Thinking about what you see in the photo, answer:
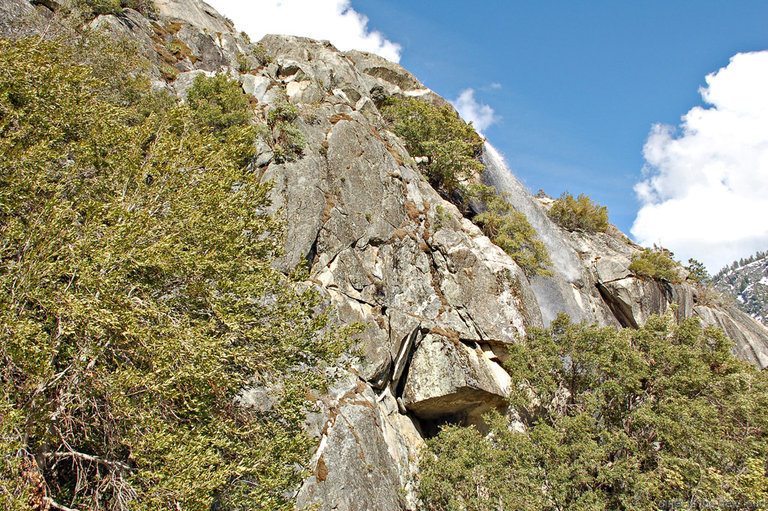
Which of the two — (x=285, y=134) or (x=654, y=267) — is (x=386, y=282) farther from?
(x=654, y=267)

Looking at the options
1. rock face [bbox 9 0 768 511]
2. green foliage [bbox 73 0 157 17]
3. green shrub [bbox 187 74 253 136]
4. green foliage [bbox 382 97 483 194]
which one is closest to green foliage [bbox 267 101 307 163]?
rock face [bbox 9 0 768 511]

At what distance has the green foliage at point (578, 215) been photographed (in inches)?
1916

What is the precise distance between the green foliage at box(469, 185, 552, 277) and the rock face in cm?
182

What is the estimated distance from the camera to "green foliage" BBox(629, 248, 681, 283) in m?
40.0

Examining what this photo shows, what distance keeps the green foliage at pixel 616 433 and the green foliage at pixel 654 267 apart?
16.0 m

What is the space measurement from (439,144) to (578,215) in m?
21.5

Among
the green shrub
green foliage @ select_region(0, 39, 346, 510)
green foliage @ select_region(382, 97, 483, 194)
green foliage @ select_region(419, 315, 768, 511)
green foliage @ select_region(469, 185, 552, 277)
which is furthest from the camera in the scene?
green foliage @ select_region(382, 97, 483, 194)

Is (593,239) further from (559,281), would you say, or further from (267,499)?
(267,499)

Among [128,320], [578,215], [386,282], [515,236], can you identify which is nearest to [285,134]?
[386,282]

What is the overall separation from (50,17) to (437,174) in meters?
34.1

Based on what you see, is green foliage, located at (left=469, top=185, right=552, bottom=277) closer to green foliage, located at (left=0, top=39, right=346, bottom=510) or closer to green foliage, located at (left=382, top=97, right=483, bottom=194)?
green foliage, located at (left=382, top=97, right=483, bottom=194)

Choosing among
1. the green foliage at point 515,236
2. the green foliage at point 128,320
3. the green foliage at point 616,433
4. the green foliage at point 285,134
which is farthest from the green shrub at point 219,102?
the green foliage at point 616,433

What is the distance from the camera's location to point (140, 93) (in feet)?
88.0

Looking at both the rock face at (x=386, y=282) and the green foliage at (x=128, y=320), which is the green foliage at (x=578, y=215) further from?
the green foliage at (x=128, y=320)
